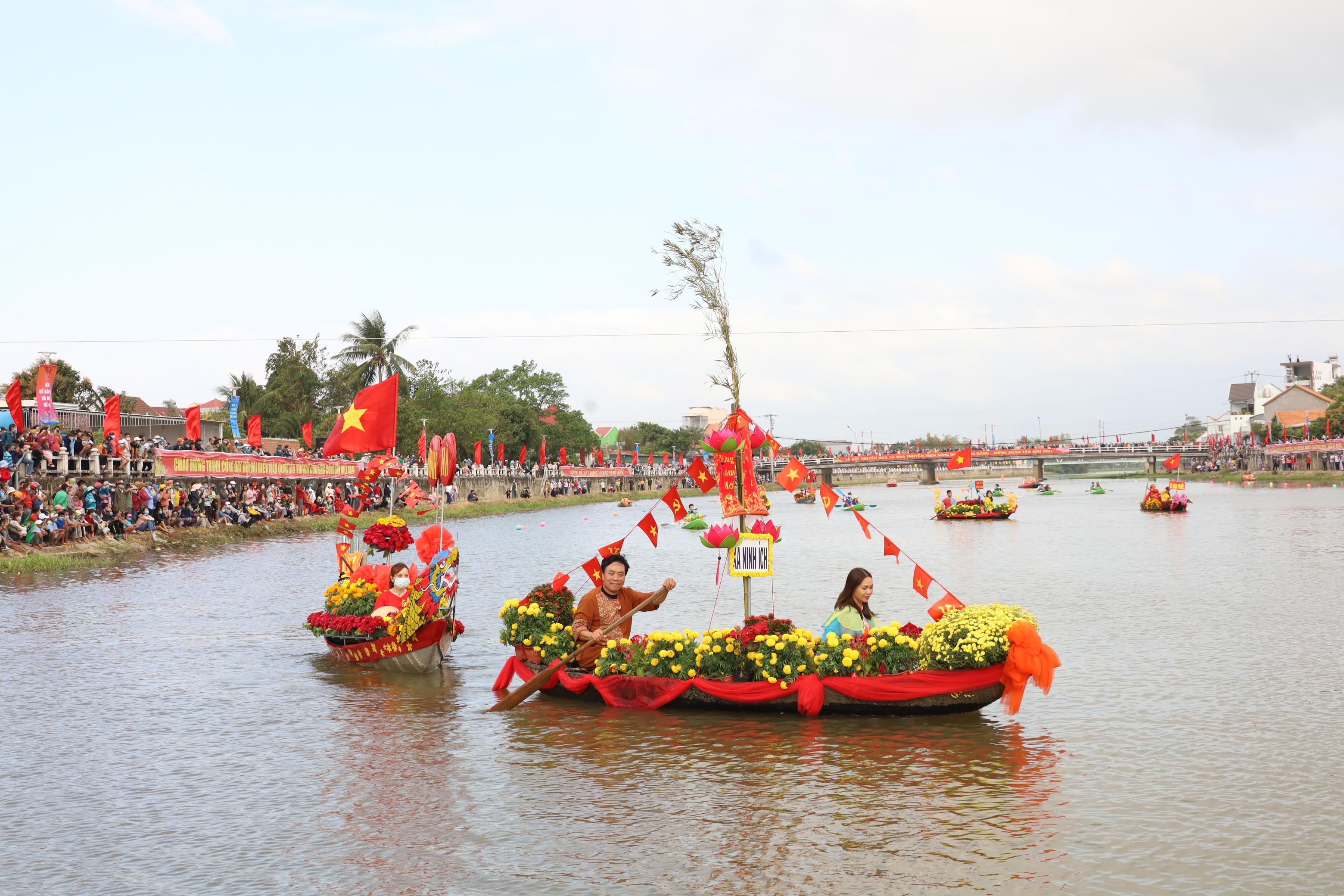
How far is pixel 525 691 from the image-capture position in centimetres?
1446

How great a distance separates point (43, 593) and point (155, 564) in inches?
279

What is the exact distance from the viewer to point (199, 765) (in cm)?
1204

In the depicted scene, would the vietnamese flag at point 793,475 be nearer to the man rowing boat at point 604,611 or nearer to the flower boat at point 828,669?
the flower boat at point 828,669

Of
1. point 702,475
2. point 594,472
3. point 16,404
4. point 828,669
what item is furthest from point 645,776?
point 594,472

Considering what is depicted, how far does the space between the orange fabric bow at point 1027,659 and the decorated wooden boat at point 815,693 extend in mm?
187

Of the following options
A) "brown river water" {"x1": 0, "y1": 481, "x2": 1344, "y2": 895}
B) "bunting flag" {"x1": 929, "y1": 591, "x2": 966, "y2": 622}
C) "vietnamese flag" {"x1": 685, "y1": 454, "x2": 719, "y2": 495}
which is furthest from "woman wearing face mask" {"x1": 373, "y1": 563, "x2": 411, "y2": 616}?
"bunting flag" {"x1": 929, "y1": 591, "x2": 966, "y2": 622}

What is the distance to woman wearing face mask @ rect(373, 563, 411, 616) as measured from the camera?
59.0 ft

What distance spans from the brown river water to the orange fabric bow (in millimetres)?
811

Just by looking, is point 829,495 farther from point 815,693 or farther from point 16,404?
point 16,404

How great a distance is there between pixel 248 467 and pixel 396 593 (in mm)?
32133

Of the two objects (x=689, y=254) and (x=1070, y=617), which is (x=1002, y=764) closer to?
(x=689, y=254)

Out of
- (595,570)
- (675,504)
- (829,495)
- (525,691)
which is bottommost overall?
(525,691)

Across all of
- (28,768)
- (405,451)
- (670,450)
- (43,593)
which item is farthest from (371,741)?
(670,450)

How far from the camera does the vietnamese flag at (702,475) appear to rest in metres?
13.7
